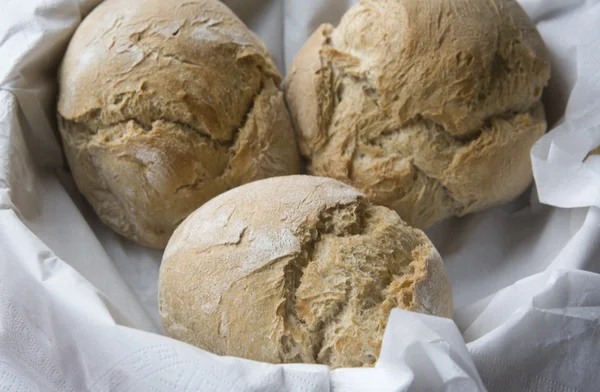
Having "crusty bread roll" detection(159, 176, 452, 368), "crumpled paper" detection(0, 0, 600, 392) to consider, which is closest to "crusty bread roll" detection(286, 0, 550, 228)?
"crumpled paper" detection(0, 0, 600, 392)

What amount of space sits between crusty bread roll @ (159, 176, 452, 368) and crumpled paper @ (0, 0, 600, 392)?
0.30ft

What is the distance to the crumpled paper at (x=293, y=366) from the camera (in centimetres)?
80

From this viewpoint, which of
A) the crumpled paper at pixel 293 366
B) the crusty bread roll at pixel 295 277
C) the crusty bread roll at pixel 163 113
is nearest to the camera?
the crumpled paper at pixel 293 366

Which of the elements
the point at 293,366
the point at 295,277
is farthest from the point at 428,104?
the point at 293,366

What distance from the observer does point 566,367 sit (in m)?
0.92

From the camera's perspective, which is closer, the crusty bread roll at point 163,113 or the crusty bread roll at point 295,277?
the crusty bread roll at point 295,277

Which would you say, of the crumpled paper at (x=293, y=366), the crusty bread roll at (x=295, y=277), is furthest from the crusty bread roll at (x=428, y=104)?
the crusty bread roll at (x=295, y=277)

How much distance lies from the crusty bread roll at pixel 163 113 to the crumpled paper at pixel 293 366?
0.26 feet

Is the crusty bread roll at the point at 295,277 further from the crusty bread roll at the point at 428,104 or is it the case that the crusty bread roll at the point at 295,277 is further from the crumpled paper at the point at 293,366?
the crusty bread roll at the point at 428,104

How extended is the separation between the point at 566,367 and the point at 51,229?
94 centimetres

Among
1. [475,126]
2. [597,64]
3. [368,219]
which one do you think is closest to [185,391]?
[368,219]

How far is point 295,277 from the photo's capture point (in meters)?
0.94

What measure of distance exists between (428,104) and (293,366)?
60 cm

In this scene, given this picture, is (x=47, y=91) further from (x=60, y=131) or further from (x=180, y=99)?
(x=180, y=99)
